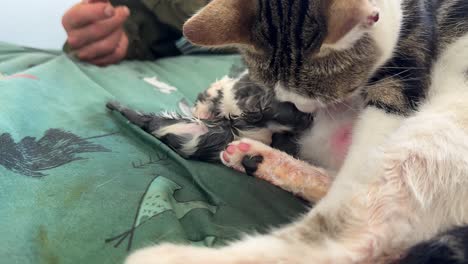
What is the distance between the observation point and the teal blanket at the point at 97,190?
2.14 ft

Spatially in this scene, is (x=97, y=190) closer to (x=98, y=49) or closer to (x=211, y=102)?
(x=211, y=102)

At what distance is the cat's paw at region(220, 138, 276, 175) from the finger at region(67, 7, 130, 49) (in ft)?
2.98

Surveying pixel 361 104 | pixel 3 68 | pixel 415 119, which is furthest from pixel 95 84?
pixel 415 119

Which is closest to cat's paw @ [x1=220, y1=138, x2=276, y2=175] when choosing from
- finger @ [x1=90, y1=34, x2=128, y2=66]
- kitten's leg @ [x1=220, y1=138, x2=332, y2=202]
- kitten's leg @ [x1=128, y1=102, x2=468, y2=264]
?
kitten's leg @ [x1=220, y1=138, x2=332, y2=202]

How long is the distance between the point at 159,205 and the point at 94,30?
1.08 metres

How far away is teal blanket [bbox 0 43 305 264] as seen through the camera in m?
0.65

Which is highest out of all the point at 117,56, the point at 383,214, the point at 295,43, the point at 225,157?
the point at 295,43

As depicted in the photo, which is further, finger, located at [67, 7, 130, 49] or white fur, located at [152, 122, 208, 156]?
finger, located at [67, 7, 130, 49]

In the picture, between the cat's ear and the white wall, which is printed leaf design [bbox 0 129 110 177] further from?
the white wall

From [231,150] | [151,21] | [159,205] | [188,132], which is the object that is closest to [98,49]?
[151,21]

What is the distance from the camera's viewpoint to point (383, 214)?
0.63m

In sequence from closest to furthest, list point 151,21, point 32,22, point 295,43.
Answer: point 295,43 → point 151,21 → point 32,22

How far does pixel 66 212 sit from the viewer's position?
701mm

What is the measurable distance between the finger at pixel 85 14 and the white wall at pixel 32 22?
3.14 ft
